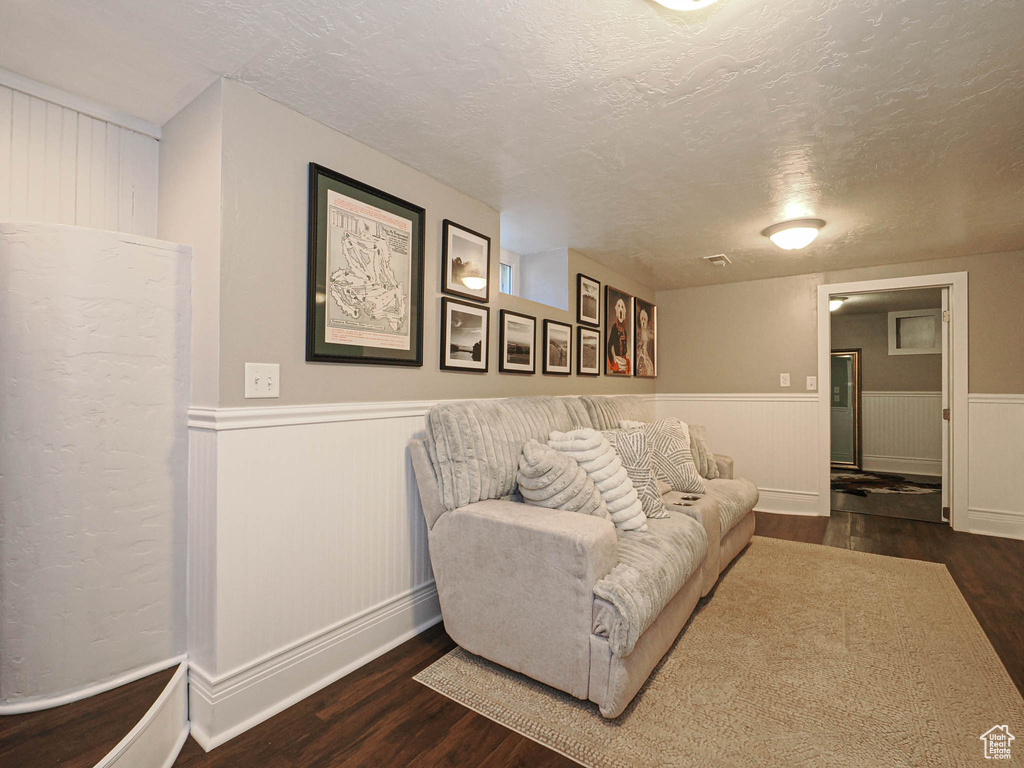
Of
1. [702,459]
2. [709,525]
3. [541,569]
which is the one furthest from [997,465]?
[541,569]

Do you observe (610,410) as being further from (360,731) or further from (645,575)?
(360,731)

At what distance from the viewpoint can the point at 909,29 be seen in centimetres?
147

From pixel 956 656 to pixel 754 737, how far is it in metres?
1.20

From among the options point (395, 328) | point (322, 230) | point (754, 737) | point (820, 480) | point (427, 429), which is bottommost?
point (754, 737)

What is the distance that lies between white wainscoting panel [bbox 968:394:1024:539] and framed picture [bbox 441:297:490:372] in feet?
13.2

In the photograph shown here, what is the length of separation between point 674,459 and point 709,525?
0.58 metres

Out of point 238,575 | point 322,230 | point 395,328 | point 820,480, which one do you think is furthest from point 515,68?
point 820,480

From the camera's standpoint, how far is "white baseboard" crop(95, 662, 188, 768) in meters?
1.37

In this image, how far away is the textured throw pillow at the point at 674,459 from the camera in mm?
3047

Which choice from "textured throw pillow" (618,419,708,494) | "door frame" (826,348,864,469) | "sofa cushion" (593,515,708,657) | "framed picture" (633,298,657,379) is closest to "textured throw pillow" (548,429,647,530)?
"sofa cushion" (593,515,708,657)

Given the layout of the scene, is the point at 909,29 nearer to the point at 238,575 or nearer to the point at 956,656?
the point at 956,656

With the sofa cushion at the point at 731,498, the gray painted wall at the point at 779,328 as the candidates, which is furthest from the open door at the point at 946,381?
the sofa cushion at the point at 731,498

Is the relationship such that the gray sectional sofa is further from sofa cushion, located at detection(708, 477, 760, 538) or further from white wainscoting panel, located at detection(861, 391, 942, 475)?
white wainscoting panel, located at detection(861, 391, 942, 475)

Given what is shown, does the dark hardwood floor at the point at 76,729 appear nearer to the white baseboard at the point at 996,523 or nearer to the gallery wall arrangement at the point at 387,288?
the gallery wall arrangement at the point at 387,288
